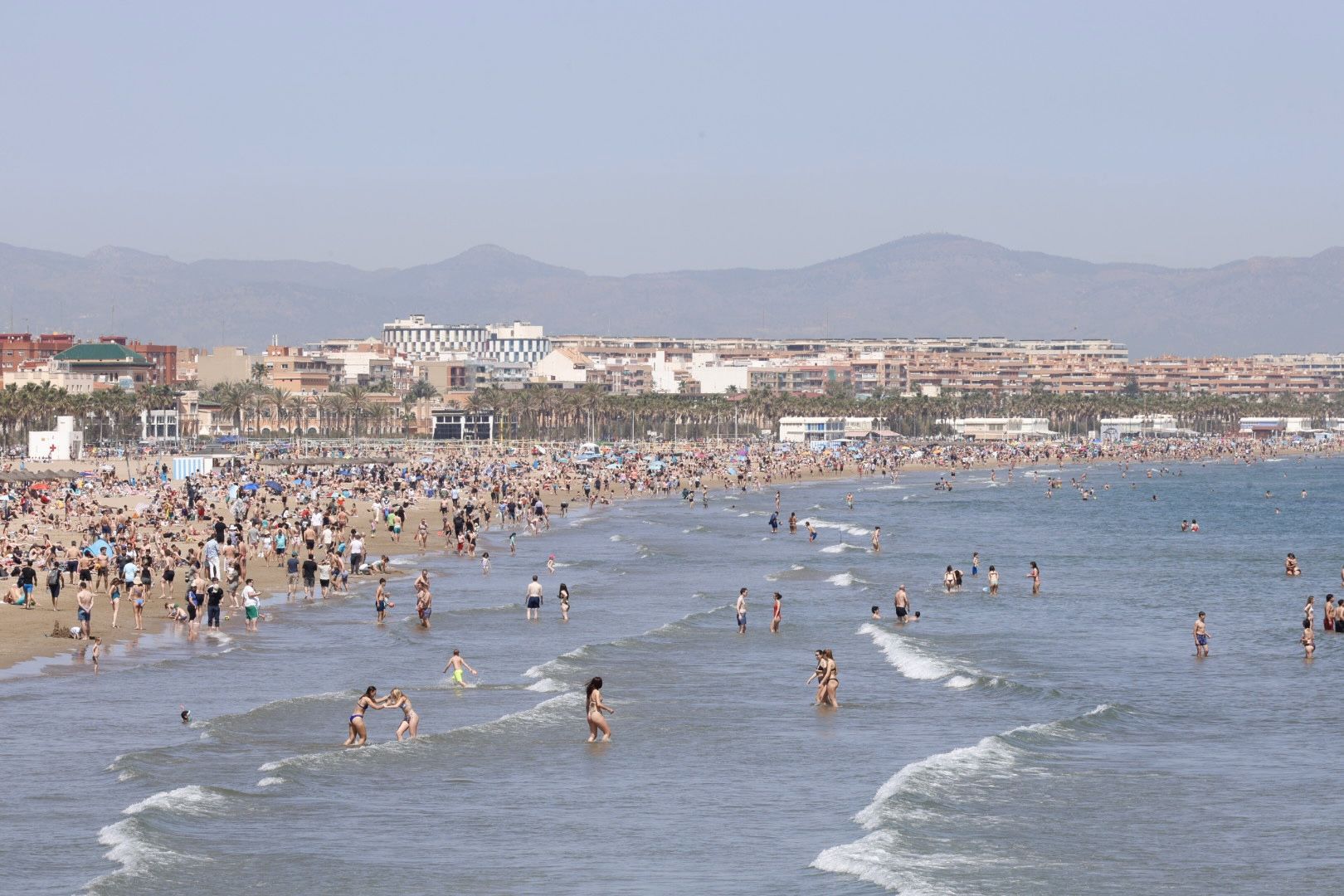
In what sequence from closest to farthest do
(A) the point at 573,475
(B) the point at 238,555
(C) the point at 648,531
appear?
(B) the point at 238,555, (C) the point at 648,531, (A) the point at 573,475

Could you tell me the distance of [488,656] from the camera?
112 ft

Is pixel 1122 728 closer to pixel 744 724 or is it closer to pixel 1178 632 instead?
pixel 744 724

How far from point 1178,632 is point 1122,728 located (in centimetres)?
1364

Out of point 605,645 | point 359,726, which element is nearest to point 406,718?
point 359,726

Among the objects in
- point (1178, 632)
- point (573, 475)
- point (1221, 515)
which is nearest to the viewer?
point (1178, 632)

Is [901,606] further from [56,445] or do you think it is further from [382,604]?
[56,445]

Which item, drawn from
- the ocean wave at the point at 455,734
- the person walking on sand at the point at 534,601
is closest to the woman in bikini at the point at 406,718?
the ocean wave at the point at 455,734

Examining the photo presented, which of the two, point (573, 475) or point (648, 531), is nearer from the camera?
point (648, 531)

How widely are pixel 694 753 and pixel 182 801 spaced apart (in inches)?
287

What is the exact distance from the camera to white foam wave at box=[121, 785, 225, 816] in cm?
2084

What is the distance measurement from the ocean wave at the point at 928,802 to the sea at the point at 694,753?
64mm

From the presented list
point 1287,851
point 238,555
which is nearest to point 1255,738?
point 1287,851

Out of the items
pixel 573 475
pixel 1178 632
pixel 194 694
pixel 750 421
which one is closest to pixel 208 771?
pixel 194 694

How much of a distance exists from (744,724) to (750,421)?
547 feet
